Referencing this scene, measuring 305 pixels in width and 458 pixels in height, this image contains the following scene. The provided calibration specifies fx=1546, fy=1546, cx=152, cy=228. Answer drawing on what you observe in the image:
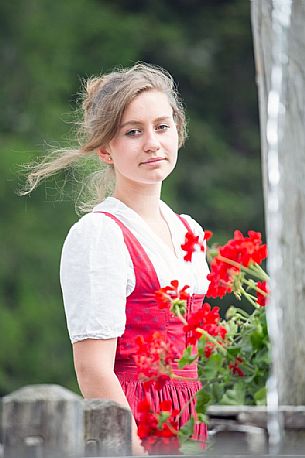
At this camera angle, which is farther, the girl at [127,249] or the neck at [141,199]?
the neck at [141,199]

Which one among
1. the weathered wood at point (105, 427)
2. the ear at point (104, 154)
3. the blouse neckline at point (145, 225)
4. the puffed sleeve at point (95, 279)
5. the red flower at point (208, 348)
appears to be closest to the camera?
the weathered wood at point (105, 427)

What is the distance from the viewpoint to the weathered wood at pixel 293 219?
8.23 ft

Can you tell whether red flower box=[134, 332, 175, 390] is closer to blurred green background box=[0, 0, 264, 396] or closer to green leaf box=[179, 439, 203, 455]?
green leaf box=[179, 439, 203, 455]

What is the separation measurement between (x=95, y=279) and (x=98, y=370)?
18cm

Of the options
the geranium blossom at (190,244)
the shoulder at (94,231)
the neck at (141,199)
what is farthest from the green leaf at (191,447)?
the neck at (141,199)

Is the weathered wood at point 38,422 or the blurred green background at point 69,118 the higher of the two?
the blurred green background at point 69,118

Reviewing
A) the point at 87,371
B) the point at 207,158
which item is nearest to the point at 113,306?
the point at 87,371

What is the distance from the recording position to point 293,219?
8.33ft

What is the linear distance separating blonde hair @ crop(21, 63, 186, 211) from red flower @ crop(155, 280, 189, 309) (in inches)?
19.9

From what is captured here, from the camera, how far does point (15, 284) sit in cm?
1405

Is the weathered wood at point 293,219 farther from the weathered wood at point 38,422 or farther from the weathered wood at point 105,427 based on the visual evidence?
the weathered wood at point 38,422

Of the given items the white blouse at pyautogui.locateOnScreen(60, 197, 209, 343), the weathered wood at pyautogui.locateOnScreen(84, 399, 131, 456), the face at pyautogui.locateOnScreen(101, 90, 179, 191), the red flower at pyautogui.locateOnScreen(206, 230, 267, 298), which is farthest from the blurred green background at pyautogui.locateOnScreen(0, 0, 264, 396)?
the weathered wood at pyautogui.locateOnScreen(84, 399, 131, 456)

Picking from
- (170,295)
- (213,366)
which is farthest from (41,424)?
(170,295)

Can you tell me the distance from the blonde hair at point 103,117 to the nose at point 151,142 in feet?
0.24
